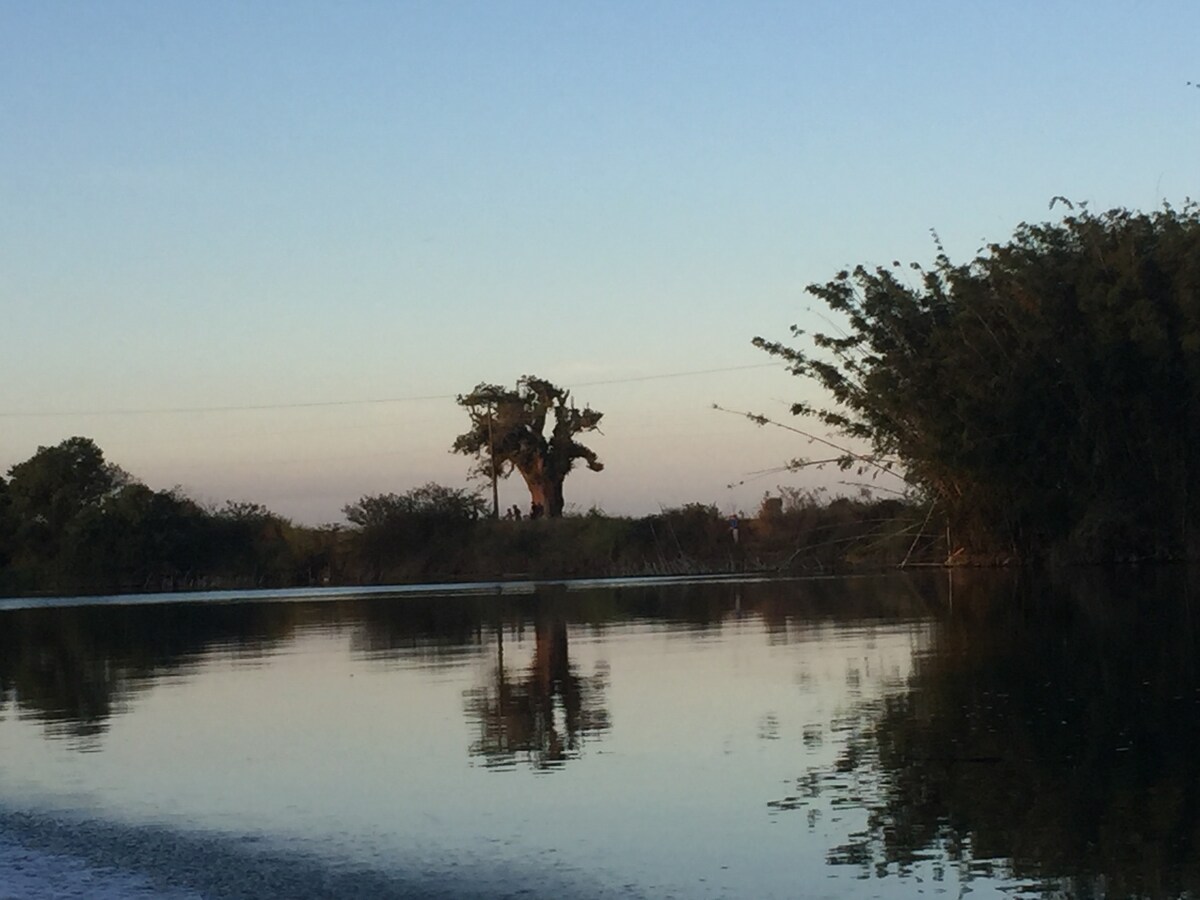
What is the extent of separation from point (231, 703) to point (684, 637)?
7.72m

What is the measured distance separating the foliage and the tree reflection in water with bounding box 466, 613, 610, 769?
91.9 ft

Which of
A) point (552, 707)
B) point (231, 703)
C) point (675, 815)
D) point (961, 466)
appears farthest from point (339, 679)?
point (961, 466)

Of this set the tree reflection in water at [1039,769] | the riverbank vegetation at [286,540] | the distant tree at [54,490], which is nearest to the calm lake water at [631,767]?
the tree reflection in water at [1039,769]

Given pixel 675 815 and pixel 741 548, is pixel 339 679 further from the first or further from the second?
pixel 741 548

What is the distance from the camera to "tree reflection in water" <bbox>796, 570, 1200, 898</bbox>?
24.0 ft

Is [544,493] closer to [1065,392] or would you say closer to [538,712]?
[1065,392]

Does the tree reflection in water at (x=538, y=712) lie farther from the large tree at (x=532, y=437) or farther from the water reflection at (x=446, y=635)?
the large tree at (x=532, y=437)

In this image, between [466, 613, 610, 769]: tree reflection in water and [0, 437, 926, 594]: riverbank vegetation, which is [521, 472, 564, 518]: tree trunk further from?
[466, 613, 610, 769]: tree reflection in water

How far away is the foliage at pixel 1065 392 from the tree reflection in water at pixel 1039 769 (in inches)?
1046

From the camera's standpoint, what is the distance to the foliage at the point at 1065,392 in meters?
43.5

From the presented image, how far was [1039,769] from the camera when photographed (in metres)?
9.75

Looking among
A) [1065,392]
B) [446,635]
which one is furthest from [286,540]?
[446,635]

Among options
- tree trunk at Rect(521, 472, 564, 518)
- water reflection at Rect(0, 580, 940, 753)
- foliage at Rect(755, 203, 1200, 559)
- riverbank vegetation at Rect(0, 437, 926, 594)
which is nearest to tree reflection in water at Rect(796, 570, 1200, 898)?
water reflection at Rect(0, 580, 940, 753)

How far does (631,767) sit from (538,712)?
128 inches
